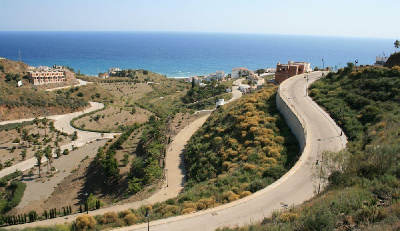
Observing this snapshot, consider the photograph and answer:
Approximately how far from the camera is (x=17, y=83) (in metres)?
65.6

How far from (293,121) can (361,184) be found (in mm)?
10794

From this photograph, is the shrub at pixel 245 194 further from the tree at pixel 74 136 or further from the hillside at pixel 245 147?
the tree at pixel 74 136

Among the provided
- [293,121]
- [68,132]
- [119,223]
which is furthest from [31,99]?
[293,121]

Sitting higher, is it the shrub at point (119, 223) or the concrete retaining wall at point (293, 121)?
the concrete retaining wall at point (293, 121)

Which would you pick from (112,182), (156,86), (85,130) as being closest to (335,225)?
(112,182)

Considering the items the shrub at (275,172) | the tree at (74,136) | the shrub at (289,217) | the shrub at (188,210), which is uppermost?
the shrub at (289,217)

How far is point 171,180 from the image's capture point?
75.8 ft

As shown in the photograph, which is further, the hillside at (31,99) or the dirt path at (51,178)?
the hillside at (31,99)

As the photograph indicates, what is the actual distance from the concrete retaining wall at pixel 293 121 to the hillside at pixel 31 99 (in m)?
46.0

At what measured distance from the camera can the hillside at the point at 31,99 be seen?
172 ft

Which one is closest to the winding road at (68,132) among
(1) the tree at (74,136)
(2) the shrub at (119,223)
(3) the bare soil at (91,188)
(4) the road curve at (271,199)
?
(1) the tree at (74,136)

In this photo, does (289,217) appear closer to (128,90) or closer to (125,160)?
(125,160)

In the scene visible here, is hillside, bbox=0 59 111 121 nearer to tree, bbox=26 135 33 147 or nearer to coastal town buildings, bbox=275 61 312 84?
tree, bbox=26 135 33 147

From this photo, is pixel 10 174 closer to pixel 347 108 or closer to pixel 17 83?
pixel 347 108
